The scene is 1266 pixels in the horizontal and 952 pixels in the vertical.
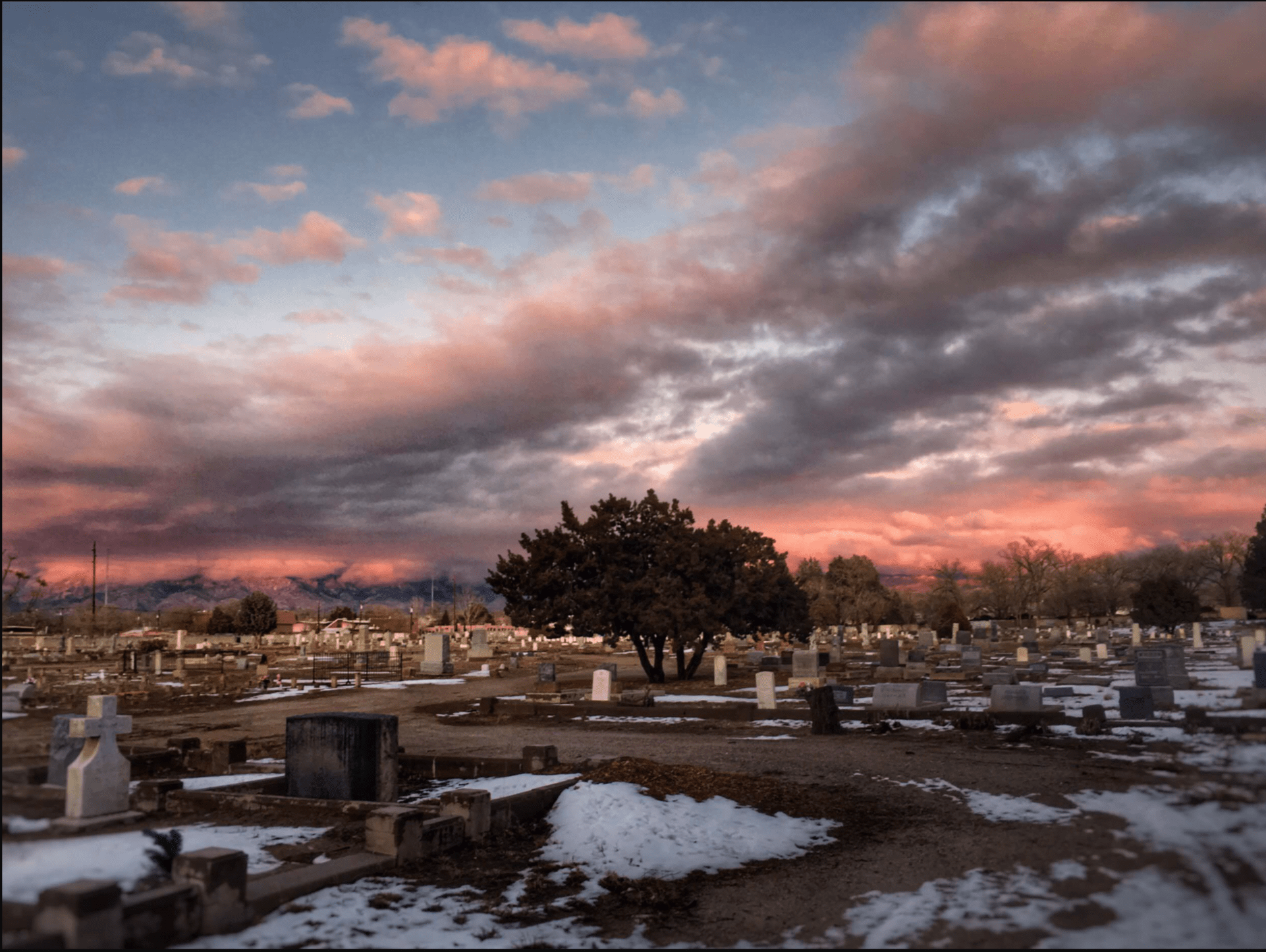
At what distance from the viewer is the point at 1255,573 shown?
133ft

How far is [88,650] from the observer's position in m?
55.3

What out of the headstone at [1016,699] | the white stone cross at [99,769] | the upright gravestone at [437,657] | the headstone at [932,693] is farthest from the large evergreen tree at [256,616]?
the white stone cross at [99,769]

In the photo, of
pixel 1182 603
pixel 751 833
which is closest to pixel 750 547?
pixel 751 833

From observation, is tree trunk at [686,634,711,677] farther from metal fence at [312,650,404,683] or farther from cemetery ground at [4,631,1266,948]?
cemetery ground at [4,631,1266,948]

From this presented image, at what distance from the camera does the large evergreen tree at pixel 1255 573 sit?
131 ft

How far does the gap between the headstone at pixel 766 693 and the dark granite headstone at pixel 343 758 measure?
42.4 ft

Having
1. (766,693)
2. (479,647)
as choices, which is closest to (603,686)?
(766,693)

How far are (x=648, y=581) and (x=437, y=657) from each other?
14.3 m

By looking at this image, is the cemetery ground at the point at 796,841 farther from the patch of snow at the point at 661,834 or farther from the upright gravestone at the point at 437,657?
the upright gravestone at the point at 437,657

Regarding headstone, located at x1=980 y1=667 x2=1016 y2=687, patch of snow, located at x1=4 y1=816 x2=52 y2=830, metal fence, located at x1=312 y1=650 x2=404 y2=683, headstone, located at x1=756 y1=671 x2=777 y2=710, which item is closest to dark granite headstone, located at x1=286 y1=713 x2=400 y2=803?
patch of snow, located at x1=4 y1=816 x2=52 y2=830

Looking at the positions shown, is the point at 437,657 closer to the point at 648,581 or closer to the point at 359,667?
the point at 359,667

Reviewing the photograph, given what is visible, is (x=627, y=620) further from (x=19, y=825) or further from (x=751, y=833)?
(x=19, y=825)

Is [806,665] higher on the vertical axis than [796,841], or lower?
lower

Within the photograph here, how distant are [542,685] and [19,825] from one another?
24.4m
